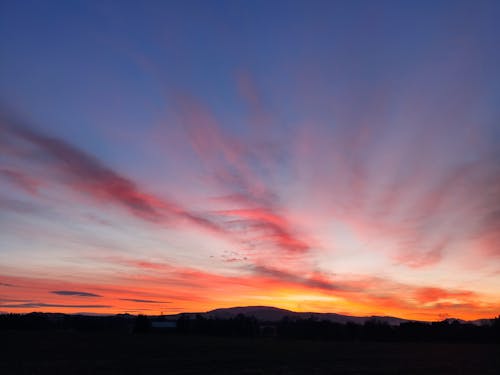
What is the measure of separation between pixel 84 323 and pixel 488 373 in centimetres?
17194

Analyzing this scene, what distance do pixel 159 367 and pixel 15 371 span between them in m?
12.5

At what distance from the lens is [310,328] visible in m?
173

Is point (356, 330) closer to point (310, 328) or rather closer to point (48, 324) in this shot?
point (310, 328)

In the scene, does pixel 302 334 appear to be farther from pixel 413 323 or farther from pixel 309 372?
pixel 309 372

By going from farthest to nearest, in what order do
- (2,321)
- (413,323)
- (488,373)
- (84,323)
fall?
(84,323), (413,323), (2,321), (488,373)

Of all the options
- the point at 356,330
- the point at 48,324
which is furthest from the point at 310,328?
the point at 48,324

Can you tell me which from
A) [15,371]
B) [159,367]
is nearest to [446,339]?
[159,367]

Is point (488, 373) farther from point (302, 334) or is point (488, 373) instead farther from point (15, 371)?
point (302, 334)

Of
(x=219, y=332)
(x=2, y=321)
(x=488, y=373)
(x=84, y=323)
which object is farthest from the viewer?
(x=84, y=323)

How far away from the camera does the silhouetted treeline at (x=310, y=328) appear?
14288 cm

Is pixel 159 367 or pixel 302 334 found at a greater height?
pixel 302 334

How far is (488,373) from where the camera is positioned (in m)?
40.9

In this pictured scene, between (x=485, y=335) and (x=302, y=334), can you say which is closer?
(x=485, y=335)

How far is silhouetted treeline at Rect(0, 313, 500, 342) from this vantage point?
142875 millimetres
